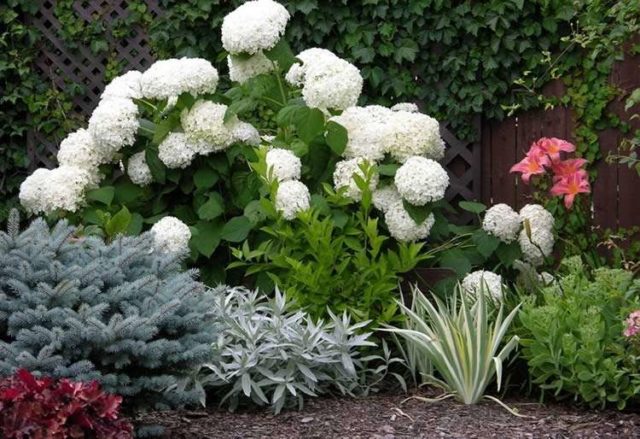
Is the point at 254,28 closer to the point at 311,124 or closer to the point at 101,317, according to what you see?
the point at 311,124

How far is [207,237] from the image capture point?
531cm

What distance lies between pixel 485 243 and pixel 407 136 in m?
0.71

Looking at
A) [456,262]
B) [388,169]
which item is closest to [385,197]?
[388,169]

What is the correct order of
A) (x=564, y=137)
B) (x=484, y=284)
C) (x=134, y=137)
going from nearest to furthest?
(x=484, y=284) < (x=134, y=137) < (x=564, y=137)

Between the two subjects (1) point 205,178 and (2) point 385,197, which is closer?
(2) point 385,197

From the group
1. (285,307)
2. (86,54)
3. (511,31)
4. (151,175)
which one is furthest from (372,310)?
(86,54)

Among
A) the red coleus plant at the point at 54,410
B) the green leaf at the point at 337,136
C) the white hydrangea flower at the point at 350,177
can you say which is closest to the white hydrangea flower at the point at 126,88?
the green leaf at the point at 337,136

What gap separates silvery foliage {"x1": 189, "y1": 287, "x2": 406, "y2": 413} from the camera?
13.5ft

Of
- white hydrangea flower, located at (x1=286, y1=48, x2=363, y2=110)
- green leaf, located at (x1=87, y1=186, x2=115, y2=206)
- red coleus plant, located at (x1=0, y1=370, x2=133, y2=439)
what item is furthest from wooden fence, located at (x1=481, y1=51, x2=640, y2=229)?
red coleus plant, located at (x1=0, y1=370, x2=133, y2=439)

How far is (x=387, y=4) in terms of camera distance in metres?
6.30

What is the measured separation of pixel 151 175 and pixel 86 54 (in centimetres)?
211

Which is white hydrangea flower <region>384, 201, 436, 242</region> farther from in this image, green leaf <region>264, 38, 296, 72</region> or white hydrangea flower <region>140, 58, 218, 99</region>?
white hydrangea flower <region>140, 58, 218, 99</region>

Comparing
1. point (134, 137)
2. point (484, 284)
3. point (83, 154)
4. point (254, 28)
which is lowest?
point (484, 284)

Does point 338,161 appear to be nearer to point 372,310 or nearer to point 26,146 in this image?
point 372,310
